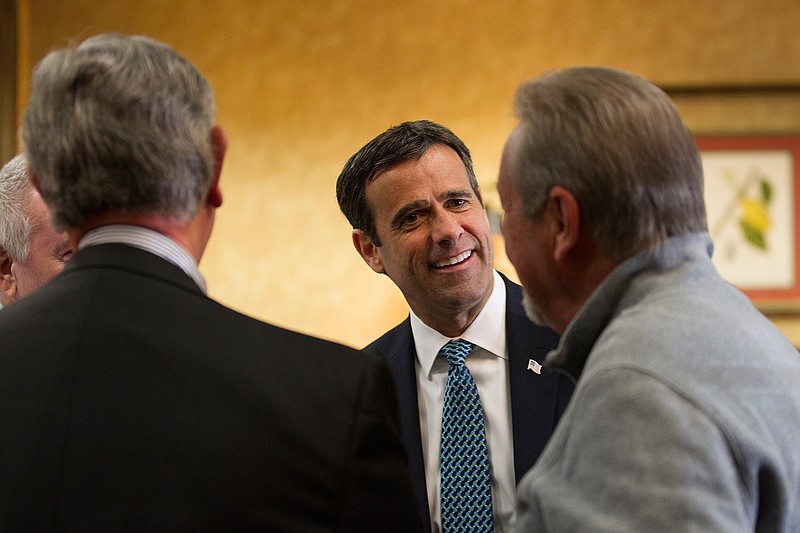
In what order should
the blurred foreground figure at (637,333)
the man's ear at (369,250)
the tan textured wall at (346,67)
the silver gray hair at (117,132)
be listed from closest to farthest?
the blurred foreground figure at (637,333) < the silver gray hair at (117,132) < the man's ear at (369,250) < the tan textured wall at (346,67)

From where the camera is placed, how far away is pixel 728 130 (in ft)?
15.7

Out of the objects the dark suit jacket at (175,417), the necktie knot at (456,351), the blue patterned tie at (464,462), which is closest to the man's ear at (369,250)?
the necktie knot at (456,351)

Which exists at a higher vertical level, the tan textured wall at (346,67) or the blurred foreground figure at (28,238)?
the tan textured wall at (346,67)

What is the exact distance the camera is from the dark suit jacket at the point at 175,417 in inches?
45.6

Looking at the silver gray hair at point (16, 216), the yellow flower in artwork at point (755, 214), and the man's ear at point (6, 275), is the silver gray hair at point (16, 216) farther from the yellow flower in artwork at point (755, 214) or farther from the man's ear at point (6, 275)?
the yellow flower in artwork at point (755, 214)

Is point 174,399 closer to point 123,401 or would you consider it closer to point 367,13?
point 123,401

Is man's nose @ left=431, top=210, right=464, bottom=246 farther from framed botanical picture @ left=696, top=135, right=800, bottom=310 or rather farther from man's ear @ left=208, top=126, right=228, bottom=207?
framed botanical picture @ left=696, top=135, right=800, bottom=310

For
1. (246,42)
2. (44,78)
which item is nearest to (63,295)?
(44,78)

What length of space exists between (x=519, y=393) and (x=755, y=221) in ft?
9.37

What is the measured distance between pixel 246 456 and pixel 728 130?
412cm

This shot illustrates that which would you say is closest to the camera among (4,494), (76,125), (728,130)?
(4,494)

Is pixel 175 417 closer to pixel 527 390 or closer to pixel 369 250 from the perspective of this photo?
pixel 527 390

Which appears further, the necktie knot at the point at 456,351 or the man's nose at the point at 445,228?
the man's nose at the point at 445,228

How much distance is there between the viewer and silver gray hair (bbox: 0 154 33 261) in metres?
2.28
